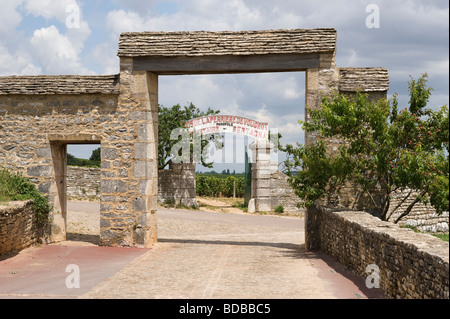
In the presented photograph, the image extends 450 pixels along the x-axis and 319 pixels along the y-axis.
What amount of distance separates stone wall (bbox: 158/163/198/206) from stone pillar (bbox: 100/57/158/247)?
437 inches

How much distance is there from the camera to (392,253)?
6.30 m

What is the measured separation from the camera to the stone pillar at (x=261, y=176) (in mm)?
21484

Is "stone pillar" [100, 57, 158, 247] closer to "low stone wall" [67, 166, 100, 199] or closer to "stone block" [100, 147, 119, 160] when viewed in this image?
"stone block" [100, 147, 119, 160]

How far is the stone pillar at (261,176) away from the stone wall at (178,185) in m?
2.73

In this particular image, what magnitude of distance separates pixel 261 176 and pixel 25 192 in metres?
11.5

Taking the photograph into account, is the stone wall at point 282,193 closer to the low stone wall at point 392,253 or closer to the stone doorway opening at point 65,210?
the stone doorway opening at point 65,210

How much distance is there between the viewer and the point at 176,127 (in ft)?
88.2

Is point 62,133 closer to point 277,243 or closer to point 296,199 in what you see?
point 277,243

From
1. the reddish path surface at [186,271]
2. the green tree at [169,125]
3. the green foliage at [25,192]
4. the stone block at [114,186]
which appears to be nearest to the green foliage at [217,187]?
the green tree at [169,125]

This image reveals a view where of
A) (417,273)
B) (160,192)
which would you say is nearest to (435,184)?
(417,273)

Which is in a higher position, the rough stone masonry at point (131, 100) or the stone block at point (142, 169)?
the rough stone masonry at point (131, 100)

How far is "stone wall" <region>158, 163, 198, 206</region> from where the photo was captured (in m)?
22.6

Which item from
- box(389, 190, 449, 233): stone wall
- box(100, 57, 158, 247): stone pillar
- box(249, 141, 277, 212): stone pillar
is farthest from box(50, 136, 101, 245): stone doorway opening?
box(389, 190, 449, 233): stone wall
